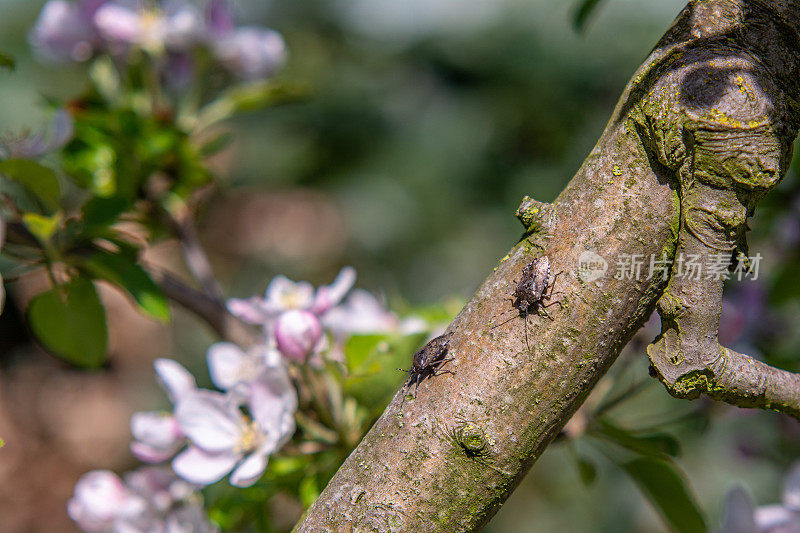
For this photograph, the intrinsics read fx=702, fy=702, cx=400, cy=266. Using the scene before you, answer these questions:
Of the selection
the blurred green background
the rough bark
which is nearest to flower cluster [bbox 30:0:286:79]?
the rough bark

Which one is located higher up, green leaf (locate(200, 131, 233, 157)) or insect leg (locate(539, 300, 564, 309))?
insect leg (locate(539, 300, 564, 309))

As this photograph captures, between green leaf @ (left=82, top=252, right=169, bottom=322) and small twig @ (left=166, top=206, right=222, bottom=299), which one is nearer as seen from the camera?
green leaf @ (left=82, top=252, right=169, bottom=322)

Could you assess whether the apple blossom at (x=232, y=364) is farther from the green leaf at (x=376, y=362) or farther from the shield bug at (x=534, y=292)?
the shield bug at (x=534, y=292)

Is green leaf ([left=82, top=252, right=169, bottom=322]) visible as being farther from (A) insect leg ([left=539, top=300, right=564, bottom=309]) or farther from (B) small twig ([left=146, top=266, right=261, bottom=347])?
(A) insect leg ([left=539, top=300, right=564, bottom=309])

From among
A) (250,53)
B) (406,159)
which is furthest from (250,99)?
(406,159)

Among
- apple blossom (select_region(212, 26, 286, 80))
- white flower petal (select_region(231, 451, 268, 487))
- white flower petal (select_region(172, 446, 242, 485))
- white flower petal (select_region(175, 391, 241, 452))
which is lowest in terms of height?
white flower petal (select_region(172, 446, 242, 485))

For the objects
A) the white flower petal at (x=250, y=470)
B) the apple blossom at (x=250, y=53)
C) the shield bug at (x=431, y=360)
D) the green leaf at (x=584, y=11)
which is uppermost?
the green leaf at (x=584, y=11)

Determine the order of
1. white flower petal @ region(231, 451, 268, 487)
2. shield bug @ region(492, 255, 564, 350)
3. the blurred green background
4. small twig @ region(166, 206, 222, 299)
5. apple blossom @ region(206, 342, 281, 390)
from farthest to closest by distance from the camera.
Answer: the blurred green background, small twig @ region(166, 206, 222, 299), apple blossom @ region(206, 342, 281, 390), white flower petal @ region(231, 451, 268, 487), shield bug @ region(492, 255, 564, 350)

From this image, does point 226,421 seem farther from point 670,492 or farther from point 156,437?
point 670,492

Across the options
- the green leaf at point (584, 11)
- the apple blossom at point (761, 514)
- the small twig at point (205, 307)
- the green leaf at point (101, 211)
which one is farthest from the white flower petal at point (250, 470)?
the green leaf at point (584, 11)
